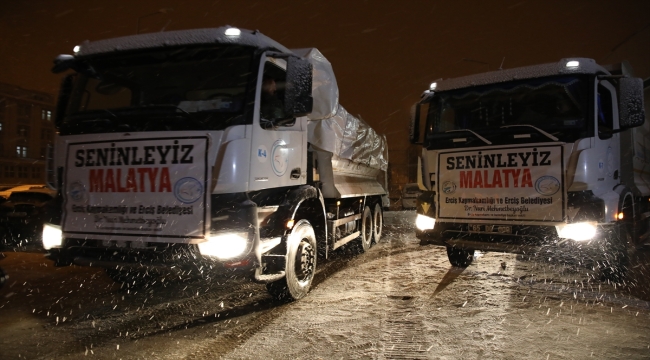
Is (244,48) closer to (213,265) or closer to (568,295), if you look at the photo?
(213,265)

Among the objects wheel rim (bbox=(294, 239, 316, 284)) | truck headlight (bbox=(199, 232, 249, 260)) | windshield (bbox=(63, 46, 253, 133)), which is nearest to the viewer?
truck headlight (bbox=(199, 232, 249, 260))

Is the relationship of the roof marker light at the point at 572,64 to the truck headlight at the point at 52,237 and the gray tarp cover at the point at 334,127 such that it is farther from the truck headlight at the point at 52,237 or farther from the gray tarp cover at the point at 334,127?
the truck headlight at the point at 52,237

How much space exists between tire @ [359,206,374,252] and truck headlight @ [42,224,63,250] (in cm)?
552

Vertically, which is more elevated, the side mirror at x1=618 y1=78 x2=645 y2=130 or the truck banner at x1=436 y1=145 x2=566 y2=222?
the side mirror at x1=618 y1=78 x2=645 y2=130

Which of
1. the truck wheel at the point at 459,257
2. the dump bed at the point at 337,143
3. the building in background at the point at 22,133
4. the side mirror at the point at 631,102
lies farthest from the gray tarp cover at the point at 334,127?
the building in background at the point at 22,133

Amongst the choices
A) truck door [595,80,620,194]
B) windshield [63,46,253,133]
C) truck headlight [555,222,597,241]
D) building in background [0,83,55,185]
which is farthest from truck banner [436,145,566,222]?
building in background [0,83,55,185]

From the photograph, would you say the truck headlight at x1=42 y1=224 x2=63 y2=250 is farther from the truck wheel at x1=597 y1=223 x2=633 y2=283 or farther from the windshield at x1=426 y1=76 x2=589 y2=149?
the truck wheel at x1=597 y1=223 x2=633 y2=283

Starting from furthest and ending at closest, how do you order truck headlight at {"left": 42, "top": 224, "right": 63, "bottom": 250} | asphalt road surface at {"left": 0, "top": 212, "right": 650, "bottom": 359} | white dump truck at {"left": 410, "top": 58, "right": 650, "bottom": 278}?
white dump truck at {"left": 410, "top": 58, "right": 650, "bottom": 278}, truck headlight at {"left": 42, "top": 224, "right": 63, "bottom": 250}, asphalt road surface at {"left": 0, "top": 212, "right": 650, "bottom": 359}

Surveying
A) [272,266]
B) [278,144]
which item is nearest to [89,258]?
[272,266]

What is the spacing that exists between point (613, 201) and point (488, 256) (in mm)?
2919

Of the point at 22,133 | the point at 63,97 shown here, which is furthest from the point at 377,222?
the point at 22,133

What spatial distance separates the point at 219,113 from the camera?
4.47 metres

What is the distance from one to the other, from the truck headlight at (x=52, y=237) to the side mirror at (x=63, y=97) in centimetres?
119

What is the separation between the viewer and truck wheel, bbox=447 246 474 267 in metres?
7.20
